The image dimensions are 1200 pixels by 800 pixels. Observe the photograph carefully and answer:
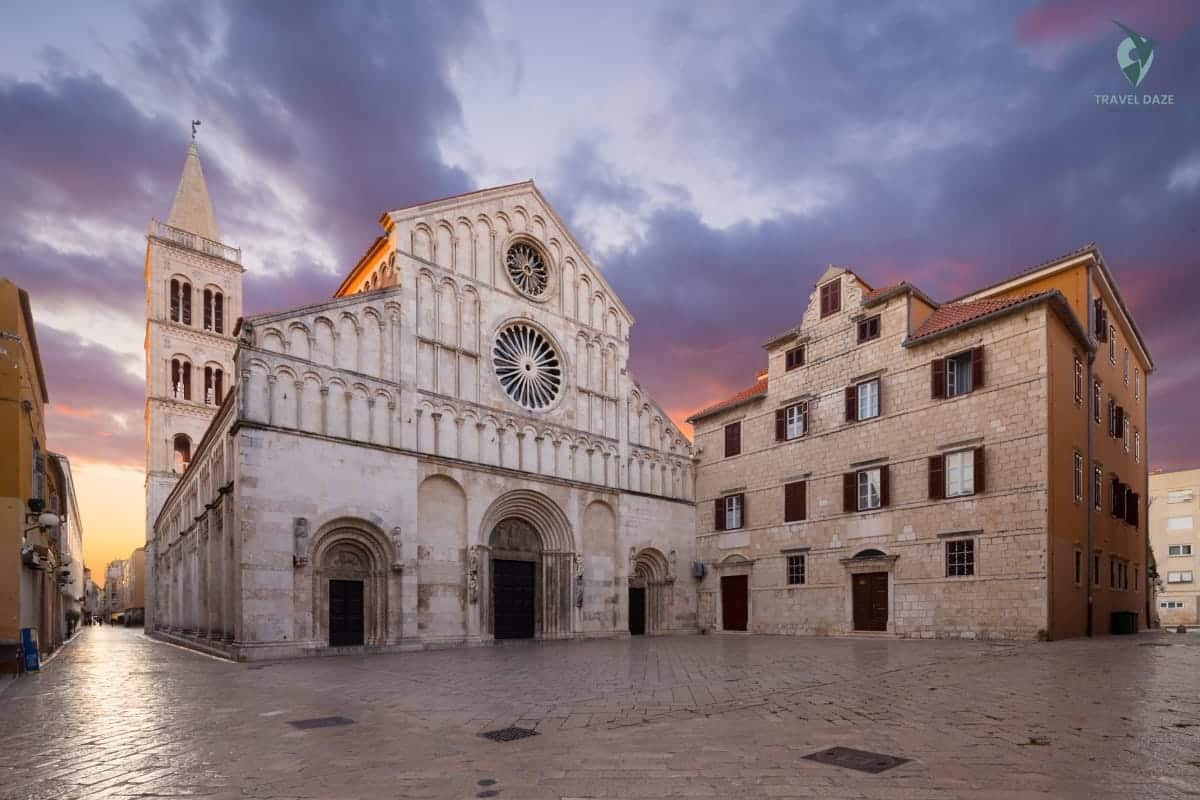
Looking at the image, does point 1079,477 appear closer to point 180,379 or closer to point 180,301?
point 180,379

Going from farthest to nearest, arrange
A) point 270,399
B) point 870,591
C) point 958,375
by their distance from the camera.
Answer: point 870,591, point 958,375, point 270,399

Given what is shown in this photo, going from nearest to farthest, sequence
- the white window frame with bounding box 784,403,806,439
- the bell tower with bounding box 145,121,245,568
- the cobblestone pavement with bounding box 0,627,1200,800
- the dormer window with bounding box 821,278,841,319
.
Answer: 1. the cobblestone pavement with bounding box 0,627,1200,800
2. the dormer window with bounding box 821,278,841,319
3. the white window frame with bounding box 784,403,806,439
4. the bell tower with bounding box 145,121,245,568

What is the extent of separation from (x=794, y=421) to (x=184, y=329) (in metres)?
38.2

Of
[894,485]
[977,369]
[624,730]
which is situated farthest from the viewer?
[894,485]

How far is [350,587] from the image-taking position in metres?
22.6

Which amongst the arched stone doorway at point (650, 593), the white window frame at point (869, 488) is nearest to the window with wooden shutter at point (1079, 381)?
the white window frame at point (869, 488)

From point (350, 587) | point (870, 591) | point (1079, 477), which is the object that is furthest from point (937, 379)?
point (350, 587)

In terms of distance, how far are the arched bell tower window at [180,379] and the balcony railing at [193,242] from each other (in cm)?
763

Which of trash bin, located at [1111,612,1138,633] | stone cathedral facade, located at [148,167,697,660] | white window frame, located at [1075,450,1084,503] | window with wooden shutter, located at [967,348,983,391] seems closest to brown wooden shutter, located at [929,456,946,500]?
window with wooden shutter, located at [967,348,983,391]

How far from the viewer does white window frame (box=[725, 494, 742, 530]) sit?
31.7 meters

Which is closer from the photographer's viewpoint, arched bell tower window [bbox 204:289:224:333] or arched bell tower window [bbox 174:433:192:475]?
arched bell tower window [bbox 174:433:192:475]

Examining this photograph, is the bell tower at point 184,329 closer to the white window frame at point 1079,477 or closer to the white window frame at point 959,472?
the white window frame at point 959,472

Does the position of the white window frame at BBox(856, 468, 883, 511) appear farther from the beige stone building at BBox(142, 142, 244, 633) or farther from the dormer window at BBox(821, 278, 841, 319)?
the beige stone building at BBox(142, 142, 244, 633)

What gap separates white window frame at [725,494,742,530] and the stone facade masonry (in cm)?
41
